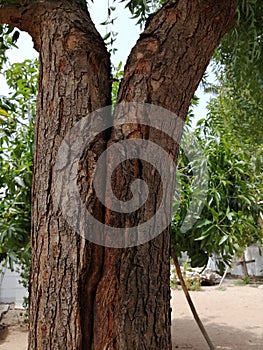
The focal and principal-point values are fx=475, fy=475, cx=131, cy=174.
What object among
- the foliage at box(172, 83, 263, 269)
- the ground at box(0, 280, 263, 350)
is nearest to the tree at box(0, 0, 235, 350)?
the foliage at box(172, 83, 263, 269)

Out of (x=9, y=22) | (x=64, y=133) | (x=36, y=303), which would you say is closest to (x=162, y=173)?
(x=64, y=133)

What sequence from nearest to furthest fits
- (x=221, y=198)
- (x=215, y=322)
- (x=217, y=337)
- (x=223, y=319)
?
(x=221, y=198), (x=217, y=337), (x=215, y=322), (x=223, y=319)

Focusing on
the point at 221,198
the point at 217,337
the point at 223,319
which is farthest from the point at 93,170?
the point at 223,319

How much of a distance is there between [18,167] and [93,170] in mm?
1580

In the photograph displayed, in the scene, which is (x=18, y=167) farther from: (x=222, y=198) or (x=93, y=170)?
(x=93, y=170)

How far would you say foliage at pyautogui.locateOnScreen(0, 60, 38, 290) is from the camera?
7.28 ft

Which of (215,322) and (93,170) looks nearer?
(93,170)

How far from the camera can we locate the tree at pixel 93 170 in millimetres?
800

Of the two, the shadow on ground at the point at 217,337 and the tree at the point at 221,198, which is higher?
the tree at the point at 221,198

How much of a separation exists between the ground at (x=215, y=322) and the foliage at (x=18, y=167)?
3.21 feet

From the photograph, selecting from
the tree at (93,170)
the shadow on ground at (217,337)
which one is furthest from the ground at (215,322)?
the tree at (93,170)

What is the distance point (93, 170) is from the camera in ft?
2.76

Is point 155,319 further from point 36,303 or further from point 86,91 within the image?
point 86,91

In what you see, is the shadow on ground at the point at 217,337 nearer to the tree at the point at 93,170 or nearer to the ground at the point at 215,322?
the ground at the point at 215,322
